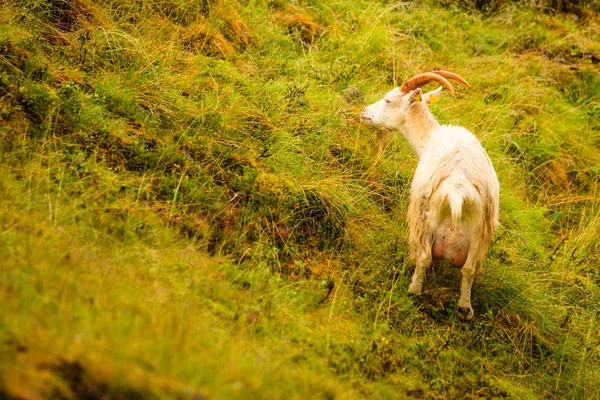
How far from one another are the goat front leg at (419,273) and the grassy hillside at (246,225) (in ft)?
0.23

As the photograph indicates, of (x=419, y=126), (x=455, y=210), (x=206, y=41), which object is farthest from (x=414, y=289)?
(x=206, y=41)

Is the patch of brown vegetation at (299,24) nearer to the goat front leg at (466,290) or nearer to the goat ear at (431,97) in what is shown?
the goat ear at (431,97)

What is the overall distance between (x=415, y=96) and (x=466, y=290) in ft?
5.94

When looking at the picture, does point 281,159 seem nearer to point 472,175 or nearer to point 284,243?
point 284,243

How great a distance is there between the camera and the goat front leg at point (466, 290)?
4.34 meters

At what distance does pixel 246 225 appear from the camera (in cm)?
429

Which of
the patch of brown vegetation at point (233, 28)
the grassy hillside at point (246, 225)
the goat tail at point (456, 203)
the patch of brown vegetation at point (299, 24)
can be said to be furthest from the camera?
the patch of brown vegetation at point (299, 24)

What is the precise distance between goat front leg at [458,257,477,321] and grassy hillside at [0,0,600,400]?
0.09 metres

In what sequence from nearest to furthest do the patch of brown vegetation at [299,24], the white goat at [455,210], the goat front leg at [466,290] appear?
the white goat at [455,210] → the goat front leg at [466,290] → the patch of brown vegetation at [299,24]

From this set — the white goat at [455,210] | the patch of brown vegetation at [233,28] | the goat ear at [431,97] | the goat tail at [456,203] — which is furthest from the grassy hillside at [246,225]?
the goat tail at [456,203]

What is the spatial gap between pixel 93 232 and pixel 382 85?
4132mm

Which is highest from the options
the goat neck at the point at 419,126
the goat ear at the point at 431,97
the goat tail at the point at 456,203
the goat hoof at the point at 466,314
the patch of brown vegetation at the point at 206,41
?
the patch of brown vegetation at the point at 206,41

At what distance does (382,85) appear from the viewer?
6.74 meters

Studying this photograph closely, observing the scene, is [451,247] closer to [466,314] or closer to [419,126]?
[466,314]
